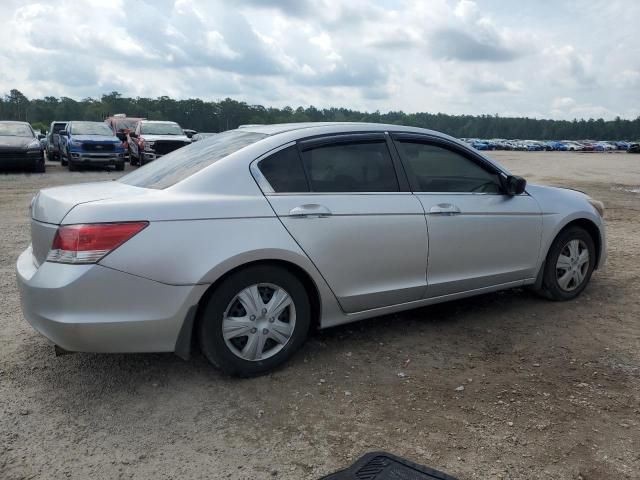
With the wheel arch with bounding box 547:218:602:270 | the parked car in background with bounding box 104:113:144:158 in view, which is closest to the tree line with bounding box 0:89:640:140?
the parked car in background with bounding box 104:113:144:158

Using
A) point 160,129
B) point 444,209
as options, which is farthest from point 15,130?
point 444,209

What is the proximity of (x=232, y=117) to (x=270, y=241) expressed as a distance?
72575mm

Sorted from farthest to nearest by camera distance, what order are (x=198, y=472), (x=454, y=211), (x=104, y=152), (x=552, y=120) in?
(x=552, y=120) → (x=104, y=152) → (x=454, y=211) → (x=198, y=472)

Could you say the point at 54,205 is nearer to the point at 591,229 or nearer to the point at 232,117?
the point at 591,229

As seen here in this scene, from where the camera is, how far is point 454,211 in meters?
4.04

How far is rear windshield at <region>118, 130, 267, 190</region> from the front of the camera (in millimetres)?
3495

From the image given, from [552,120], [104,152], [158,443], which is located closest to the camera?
[158,443]

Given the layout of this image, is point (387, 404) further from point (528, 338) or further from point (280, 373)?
point (528, 338)

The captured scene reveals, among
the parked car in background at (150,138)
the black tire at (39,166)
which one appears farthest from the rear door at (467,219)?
the black tire at (39,166)

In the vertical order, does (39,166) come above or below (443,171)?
below

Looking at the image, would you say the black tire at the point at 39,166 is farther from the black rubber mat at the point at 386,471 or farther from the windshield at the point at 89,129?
the black rubber mat at the point at 386,471

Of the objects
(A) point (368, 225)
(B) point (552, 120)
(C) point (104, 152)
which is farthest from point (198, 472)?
(B) point (552, 120)

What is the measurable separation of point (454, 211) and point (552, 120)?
537ft

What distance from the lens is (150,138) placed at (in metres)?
18.9
